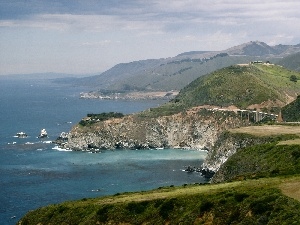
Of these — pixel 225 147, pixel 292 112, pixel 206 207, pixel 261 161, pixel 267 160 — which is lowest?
pixel 225 147

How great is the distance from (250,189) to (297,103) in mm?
135074

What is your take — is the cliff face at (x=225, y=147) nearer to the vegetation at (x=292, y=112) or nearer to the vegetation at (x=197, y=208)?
the vegetation at (x=292, y=112)

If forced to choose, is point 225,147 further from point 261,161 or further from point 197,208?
point 197,208

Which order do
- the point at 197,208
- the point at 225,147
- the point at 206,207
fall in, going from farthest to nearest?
the point at 225,147
the point at 197,208
the point at 206,207

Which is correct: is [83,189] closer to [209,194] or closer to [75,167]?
[75,167]

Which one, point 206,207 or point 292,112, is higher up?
point 206,207

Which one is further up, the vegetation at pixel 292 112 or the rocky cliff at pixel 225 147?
the vegetation at pixel 292 112

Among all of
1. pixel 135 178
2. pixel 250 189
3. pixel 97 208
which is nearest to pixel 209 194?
pixel 250 189

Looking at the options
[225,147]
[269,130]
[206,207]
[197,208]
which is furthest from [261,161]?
[225,147]

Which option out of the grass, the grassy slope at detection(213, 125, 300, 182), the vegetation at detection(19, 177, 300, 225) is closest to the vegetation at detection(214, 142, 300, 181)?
the grassy slope at detection(213, 125, 300, 182)

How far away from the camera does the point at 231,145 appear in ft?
522

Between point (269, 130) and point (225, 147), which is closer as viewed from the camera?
point (269, 130)

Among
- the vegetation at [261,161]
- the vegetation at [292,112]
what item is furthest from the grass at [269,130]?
the vegetation at [261,161]

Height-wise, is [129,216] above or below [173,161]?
above
